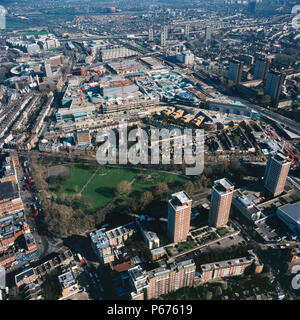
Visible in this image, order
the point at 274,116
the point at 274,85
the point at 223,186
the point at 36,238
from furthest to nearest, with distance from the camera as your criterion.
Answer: the point at 274,85 < the point at 274,116 < the point at 36,238 < the point at 223,186

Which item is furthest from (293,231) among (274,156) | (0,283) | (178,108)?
(178,108)

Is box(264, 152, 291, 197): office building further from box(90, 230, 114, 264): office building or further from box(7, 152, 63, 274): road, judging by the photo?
box(7, 152, 63, 274): road

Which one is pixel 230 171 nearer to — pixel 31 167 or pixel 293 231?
pixel 293 231

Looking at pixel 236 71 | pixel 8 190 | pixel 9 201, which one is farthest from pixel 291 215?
pixel 236 71

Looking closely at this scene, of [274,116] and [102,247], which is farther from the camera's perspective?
[274,116]

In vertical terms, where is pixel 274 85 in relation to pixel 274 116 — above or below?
above

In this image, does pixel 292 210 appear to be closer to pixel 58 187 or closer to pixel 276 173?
pixel 276 173
